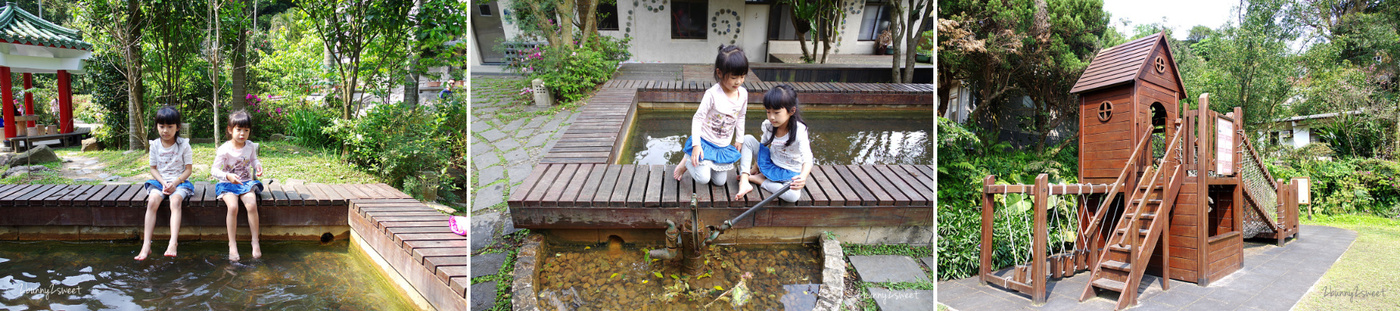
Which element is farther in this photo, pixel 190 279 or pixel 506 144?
pixel 506 144

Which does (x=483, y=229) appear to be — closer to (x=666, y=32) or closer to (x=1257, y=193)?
(x=1257, y=193)

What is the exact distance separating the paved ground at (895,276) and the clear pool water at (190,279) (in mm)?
2171

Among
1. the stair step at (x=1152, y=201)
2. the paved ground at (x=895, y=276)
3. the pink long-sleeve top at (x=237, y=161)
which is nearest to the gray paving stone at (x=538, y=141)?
the pink long-sleeve top at (x=237, y=161)

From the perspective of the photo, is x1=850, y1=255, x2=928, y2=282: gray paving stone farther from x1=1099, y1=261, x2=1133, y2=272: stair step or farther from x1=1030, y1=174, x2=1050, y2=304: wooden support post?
x1=1099, y1=261, x2=1133, y2=272: stair step

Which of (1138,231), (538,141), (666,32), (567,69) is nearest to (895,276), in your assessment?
(1138,231)

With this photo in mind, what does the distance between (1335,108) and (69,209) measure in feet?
49.6

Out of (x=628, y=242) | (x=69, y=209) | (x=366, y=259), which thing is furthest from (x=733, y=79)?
(x=69, y=209)

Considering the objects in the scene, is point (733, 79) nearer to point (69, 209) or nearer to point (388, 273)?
point (388, 273)

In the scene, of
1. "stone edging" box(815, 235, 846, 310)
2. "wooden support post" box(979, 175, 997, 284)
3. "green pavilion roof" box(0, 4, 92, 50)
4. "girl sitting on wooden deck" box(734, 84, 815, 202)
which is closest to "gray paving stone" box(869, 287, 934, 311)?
"stone edging" box(815, 235, 846, 310)

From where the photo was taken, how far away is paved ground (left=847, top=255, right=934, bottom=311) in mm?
2002

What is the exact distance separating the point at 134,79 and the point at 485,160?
4.84 m

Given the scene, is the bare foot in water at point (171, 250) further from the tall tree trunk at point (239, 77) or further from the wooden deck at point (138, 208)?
the tall tree trunk at point (239, 77)

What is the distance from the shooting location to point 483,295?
1.95 meters

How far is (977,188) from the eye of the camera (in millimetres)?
6781
